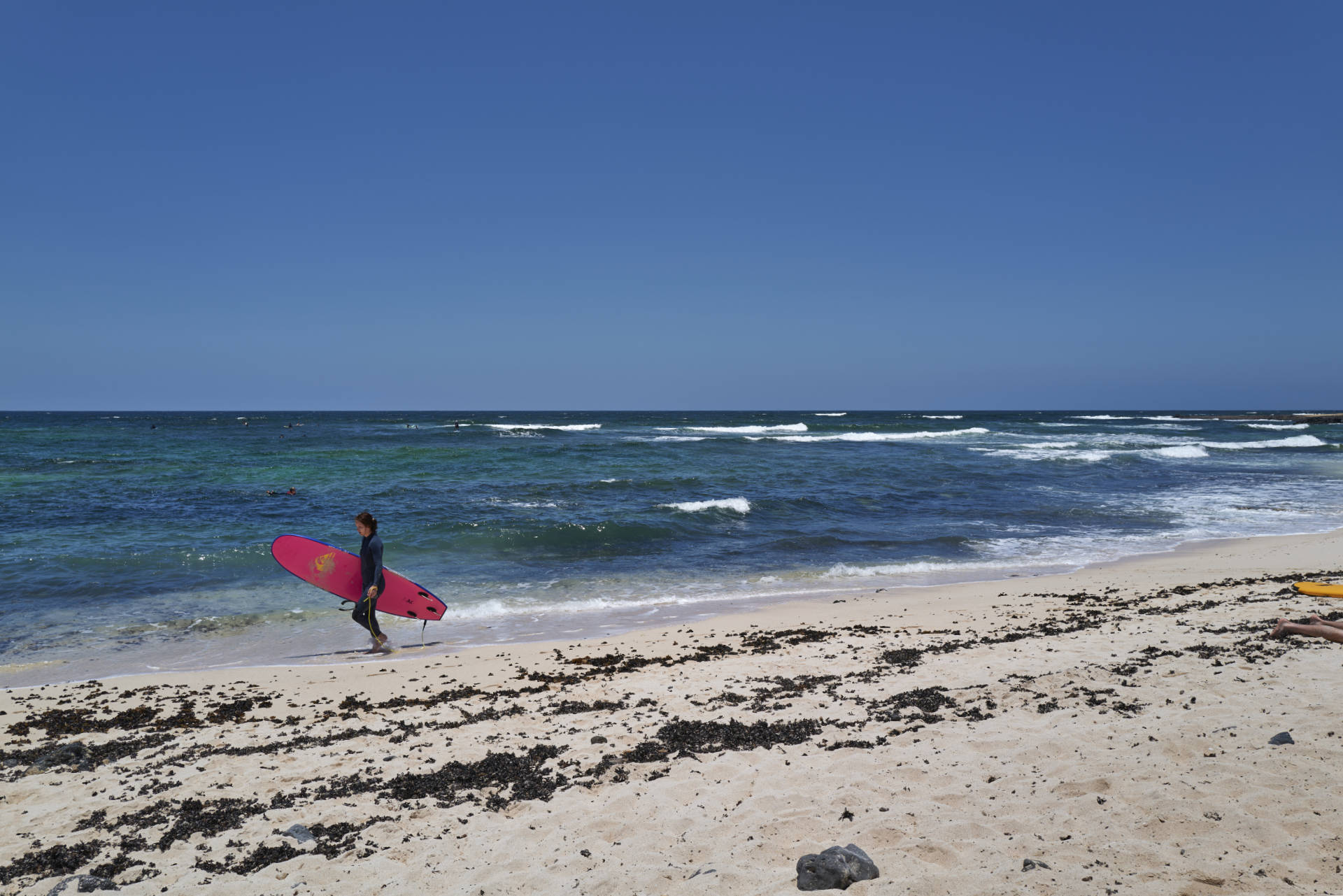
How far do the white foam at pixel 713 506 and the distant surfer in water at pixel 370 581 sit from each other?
9743 mm

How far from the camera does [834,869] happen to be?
10.6ft

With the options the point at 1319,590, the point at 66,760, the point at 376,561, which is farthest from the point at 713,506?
the point at 66,760

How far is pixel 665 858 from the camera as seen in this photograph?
3635mm

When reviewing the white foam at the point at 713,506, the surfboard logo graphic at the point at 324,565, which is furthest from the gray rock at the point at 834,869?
the white foam at the point at 713,506

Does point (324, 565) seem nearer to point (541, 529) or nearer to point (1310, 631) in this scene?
point (541, 529)

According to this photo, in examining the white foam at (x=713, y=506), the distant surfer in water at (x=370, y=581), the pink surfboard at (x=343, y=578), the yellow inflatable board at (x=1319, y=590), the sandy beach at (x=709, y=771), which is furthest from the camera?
the white foam at (x=713, y=506)

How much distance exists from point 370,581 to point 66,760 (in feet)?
12.2

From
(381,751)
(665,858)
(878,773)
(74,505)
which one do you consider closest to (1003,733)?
(878,773)

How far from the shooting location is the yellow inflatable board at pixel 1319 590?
8.30m

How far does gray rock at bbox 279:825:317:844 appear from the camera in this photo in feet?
13.1

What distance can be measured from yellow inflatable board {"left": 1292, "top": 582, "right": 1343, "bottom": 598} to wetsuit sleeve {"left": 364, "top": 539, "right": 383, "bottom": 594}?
35.1ft

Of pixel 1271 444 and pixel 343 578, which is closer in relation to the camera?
pixel 343 578

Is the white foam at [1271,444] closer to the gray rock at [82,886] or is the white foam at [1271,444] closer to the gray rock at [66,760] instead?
the gray rock at [66,760]

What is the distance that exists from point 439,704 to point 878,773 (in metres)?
3.83
